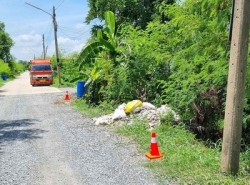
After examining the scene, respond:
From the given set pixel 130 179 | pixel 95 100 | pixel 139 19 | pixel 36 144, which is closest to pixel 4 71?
pixel 139 19

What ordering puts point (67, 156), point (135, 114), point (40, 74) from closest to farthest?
point (67, 156) < point (135, 114) < point (40, 74)

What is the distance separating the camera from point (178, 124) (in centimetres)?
823

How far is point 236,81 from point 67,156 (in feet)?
12.1

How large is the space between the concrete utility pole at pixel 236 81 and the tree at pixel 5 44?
214 ft

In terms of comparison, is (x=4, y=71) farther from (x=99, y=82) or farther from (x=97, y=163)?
(x=97, y=163)

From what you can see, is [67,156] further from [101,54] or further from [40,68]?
[40,68]

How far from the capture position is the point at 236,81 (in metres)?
4.51

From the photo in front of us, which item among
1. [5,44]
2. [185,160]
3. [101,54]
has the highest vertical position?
[5,44]

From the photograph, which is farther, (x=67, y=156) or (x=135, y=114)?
(x=135, y=114)

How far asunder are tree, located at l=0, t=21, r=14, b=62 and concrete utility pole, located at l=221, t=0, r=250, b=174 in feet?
214

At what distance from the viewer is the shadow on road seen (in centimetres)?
810

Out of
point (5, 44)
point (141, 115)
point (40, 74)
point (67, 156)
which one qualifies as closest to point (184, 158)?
point (67, 156)

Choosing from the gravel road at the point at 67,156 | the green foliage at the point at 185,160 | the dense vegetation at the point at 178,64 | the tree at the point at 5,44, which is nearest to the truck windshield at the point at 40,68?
the dense vegetation at the point at 178,64

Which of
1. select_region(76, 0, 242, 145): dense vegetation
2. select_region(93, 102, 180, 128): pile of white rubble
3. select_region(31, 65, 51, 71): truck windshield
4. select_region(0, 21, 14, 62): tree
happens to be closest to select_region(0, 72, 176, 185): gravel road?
select_region(93, 102, 180, 128): pile of white rubble
